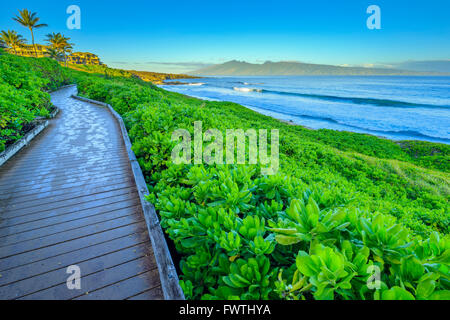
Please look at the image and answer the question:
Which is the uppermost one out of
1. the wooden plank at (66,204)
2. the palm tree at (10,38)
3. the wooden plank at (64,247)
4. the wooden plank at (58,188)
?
the palm tree at (10,38)

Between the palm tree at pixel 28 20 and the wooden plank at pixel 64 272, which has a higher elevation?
the palm tree at pixel 28 20

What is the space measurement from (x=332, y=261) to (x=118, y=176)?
4672 mm

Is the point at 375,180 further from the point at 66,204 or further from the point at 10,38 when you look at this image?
the point at 10,38

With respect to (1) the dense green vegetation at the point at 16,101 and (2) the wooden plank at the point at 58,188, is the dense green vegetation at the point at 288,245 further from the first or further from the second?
(1) the dense green vegetation at the point at 16,101

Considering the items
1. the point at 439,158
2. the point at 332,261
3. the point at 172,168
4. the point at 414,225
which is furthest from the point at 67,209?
the point at 439,158

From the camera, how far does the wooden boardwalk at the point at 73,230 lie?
2.24 meters

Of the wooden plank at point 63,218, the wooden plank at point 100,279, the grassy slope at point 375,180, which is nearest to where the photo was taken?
the wooden plank at point 100,279

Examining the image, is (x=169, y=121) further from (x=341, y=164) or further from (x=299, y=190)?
(x=341, y=164)

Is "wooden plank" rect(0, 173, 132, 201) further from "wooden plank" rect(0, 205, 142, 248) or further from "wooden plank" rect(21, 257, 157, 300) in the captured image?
"wooden plank" rect(21, 257, 157, 300)

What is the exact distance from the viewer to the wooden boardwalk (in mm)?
2242

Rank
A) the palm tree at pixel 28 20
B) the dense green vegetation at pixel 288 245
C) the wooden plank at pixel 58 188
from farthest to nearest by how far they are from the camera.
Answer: the palm tree at pixel 28 20 < the wooden plank at pixel 58 188 < the dense green vegetation at pixel 288 245

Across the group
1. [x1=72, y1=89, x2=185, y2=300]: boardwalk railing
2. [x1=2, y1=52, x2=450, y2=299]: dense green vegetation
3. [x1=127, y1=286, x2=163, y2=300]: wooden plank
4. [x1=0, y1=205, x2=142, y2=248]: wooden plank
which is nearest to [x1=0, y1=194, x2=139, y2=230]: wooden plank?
[x1=0, y1=205, x2=142, y2=248]: wooden plank

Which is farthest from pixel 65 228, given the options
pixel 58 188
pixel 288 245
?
pixel 288 245

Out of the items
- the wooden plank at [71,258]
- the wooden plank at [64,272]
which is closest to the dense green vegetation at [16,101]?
the wooden plank at [71,258]
